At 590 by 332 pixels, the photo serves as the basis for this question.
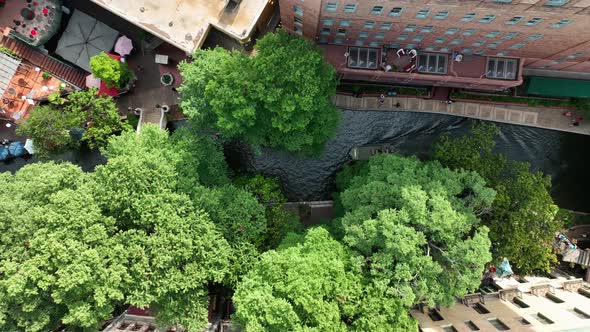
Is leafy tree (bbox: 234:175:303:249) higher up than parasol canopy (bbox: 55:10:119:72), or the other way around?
parasol canopy (bbox: 55:10:119:72)

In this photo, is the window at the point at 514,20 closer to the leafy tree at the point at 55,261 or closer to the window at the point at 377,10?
the window at the point at 377,10

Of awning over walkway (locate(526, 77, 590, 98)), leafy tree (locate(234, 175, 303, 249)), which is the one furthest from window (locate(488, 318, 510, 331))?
awning over walkway (locate(526, 77, 590, 98))

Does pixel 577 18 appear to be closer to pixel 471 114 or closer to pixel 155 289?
pixel 471 114

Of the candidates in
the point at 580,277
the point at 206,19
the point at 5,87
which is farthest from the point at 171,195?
the point at 580,277

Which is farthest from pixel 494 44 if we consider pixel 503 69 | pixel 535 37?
pixel 503 69

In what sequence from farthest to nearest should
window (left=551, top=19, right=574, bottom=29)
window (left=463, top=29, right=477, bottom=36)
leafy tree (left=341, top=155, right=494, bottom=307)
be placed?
1. window (left=463, top=29, right=477, bottom=36)
2. leafy tree (left=341, top=155, right=494, bottom=307)
3. window (left=551, top=19, right=574, bottom=29)

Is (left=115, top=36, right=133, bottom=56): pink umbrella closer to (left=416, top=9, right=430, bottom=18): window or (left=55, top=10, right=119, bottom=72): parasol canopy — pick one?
(left=55, top=10, right=119, bottom=72): parasol canopy

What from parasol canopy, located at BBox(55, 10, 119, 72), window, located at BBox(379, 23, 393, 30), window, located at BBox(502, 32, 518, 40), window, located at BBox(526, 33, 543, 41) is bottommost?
parasol canopy, located at BBox(55, 10, 119, 72)
